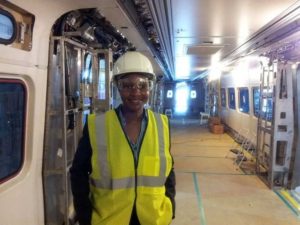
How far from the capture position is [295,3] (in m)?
2.52

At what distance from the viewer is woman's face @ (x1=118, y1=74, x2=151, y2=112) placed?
161 centimetres

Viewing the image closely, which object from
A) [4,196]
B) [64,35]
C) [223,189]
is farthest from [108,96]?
[223,189]

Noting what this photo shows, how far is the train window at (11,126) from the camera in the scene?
1862mm

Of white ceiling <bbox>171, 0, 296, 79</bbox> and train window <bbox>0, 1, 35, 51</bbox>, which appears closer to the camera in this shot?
train window <bbox>0, 1, 35, 51</bbox>

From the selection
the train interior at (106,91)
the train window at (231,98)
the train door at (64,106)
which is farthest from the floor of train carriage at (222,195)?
the train window at (231,98)

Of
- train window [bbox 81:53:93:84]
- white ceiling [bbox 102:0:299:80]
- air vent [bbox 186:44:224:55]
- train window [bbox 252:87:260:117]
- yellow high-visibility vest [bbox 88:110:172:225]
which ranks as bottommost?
yellow high-visibility vest [bbox 88:110:172:225]

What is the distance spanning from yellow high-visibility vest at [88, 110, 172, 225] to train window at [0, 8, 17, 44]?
0.74 m

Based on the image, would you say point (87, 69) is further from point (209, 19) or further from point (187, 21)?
point (209, 19)

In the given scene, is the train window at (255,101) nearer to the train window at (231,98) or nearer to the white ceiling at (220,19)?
the train window at (231,98)

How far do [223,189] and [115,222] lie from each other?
408 cm

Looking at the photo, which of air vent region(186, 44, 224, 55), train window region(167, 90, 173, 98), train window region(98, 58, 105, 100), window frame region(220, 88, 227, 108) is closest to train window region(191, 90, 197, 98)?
train window region(167, 90, 173, 98)

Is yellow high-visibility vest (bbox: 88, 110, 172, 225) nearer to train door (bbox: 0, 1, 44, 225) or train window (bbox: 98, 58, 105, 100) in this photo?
train door (bbox: 0, 1, 44, 225)

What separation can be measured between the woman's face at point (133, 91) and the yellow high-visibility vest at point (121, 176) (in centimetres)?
12

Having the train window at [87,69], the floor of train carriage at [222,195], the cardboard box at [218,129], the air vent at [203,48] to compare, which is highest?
the air vent at [203,48]
